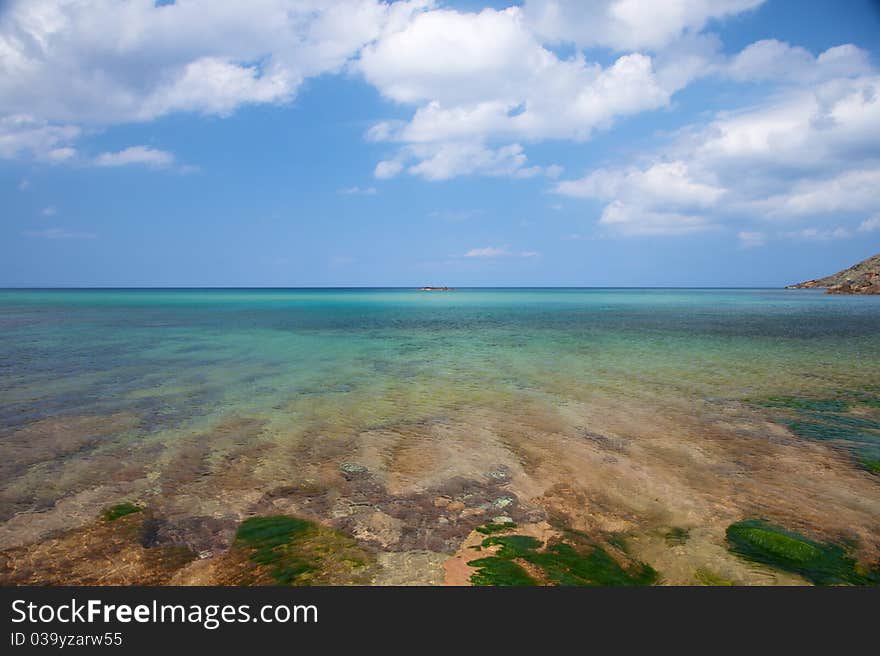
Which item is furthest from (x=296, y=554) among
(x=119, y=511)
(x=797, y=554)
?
(x=797, y=554)

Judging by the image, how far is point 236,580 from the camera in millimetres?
5102

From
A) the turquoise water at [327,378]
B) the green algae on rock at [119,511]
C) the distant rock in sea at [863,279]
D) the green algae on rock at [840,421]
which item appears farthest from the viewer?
the distant rock in sea at [863,279]

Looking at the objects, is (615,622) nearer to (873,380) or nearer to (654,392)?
(654,392)

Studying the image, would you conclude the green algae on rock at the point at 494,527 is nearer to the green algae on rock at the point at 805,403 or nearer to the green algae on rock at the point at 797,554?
the green algae on rock at the point at 797,554

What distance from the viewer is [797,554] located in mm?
5629

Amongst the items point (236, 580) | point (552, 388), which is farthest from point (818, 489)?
point (236, 580)

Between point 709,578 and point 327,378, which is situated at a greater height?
point 327,378

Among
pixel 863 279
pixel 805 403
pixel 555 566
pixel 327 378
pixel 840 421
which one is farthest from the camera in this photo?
pixel 863 279

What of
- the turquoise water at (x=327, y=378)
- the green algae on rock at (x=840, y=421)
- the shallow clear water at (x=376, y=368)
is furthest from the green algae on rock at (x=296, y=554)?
the green algae on rock at (x=840, y=421)

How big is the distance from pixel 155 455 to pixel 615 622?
960 cm

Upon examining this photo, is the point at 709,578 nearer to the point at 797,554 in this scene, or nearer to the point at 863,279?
the point at 797,554

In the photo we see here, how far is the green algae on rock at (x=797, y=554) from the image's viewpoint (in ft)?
17.1

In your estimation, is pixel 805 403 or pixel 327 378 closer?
pixel 805 403

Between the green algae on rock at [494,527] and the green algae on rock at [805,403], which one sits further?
the green algae on rock at [805,403]
